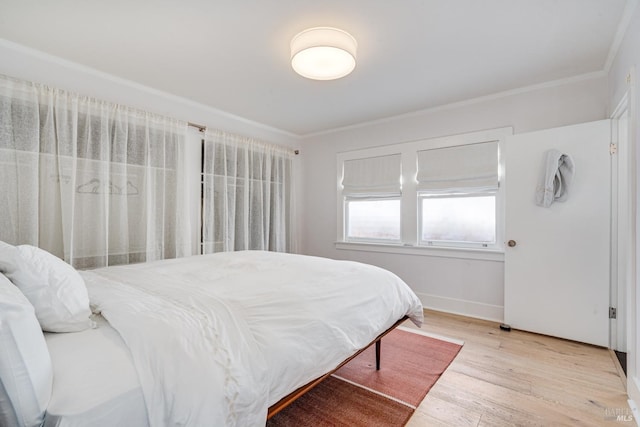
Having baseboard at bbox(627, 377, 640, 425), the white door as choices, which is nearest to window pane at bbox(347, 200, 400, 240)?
the white door

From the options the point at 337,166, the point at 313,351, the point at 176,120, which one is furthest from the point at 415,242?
the point at 176,120

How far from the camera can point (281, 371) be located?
1.16m

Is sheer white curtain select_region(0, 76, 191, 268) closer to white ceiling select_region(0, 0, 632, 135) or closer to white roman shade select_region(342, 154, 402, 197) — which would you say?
white ceiling select_region(0, 0, 632, 135)

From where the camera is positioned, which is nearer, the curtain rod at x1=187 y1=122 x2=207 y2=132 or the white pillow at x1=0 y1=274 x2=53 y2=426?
the white pillow at x1=0 y1=274 x2=53 y2=426

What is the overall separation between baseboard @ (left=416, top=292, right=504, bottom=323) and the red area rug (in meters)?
0.88

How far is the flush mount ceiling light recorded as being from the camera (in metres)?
2.00

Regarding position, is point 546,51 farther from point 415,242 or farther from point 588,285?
point 415,242

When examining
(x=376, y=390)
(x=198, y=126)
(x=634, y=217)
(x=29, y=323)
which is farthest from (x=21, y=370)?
(x=198, y=126)

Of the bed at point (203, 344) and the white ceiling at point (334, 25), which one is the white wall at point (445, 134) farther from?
the bed at point (203, 344)

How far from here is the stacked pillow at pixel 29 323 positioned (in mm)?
707

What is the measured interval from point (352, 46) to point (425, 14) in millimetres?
506

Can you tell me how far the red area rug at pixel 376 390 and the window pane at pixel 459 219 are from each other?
4.45 feet

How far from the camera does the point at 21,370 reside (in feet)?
2.38

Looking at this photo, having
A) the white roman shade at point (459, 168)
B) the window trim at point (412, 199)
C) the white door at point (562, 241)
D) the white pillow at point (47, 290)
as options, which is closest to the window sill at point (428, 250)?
the window trim at point (412, 199)
